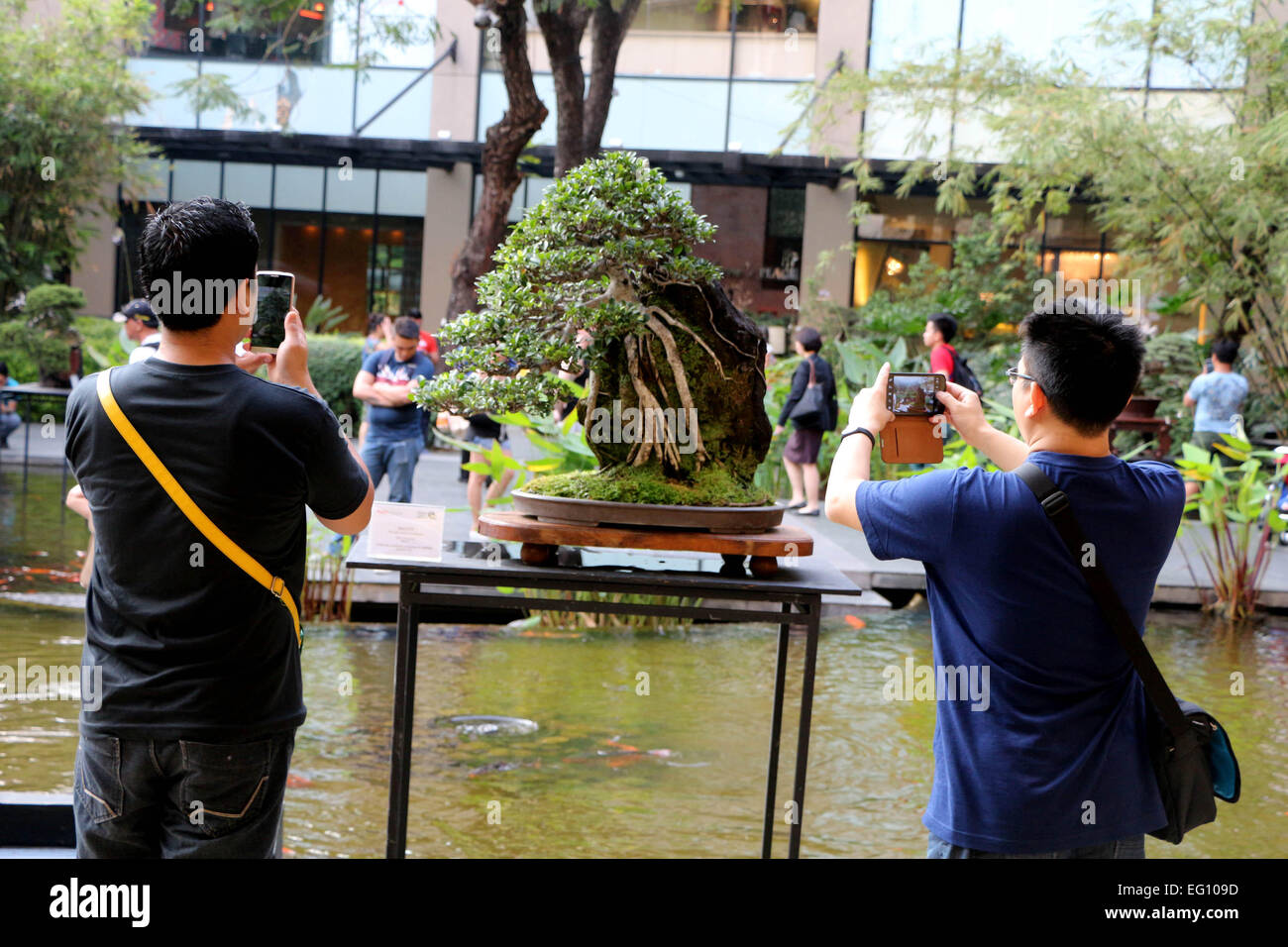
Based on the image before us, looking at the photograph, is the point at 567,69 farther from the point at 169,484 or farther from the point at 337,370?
the point at 169,484

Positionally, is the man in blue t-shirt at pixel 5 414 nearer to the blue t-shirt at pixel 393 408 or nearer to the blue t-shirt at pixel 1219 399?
the blue t-shirt at pixel 393 408

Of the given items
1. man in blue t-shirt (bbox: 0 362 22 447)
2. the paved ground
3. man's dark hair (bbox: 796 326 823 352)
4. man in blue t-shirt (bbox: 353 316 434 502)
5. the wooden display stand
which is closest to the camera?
the wooden display stand

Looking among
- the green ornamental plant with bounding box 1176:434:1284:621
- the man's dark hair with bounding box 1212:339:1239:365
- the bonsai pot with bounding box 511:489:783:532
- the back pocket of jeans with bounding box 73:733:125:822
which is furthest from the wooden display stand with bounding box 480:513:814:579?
the man's dark hair with bounding box 1212:339:1239:365

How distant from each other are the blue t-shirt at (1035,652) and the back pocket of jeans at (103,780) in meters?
1.45

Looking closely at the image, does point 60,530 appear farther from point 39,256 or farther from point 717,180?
point 717,180

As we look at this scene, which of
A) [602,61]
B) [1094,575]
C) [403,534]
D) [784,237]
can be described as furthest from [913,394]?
[784,237]

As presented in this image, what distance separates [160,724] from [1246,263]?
48.3 feet

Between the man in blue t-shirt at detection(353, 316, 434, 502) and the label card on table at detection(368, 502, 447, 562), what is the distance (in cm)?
539

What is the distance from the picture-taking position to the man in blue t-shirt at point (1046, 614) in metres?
2.27

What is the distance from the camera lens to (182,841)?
2.25m

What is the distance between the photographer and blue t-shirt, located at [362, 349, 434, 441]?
335 inches

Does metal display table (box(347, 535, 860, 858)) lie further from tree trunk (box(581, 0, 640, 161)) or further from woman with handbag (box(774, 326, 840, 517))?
tree trunk (box(581, 0, 640, 161))

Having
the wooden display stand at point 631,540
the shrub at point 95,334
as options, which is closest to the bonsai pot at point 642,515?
the wooden display stand at point 631,540

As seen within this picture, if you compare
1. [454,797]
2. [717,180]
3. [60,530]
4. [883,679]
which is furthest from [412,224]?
[454,797]
